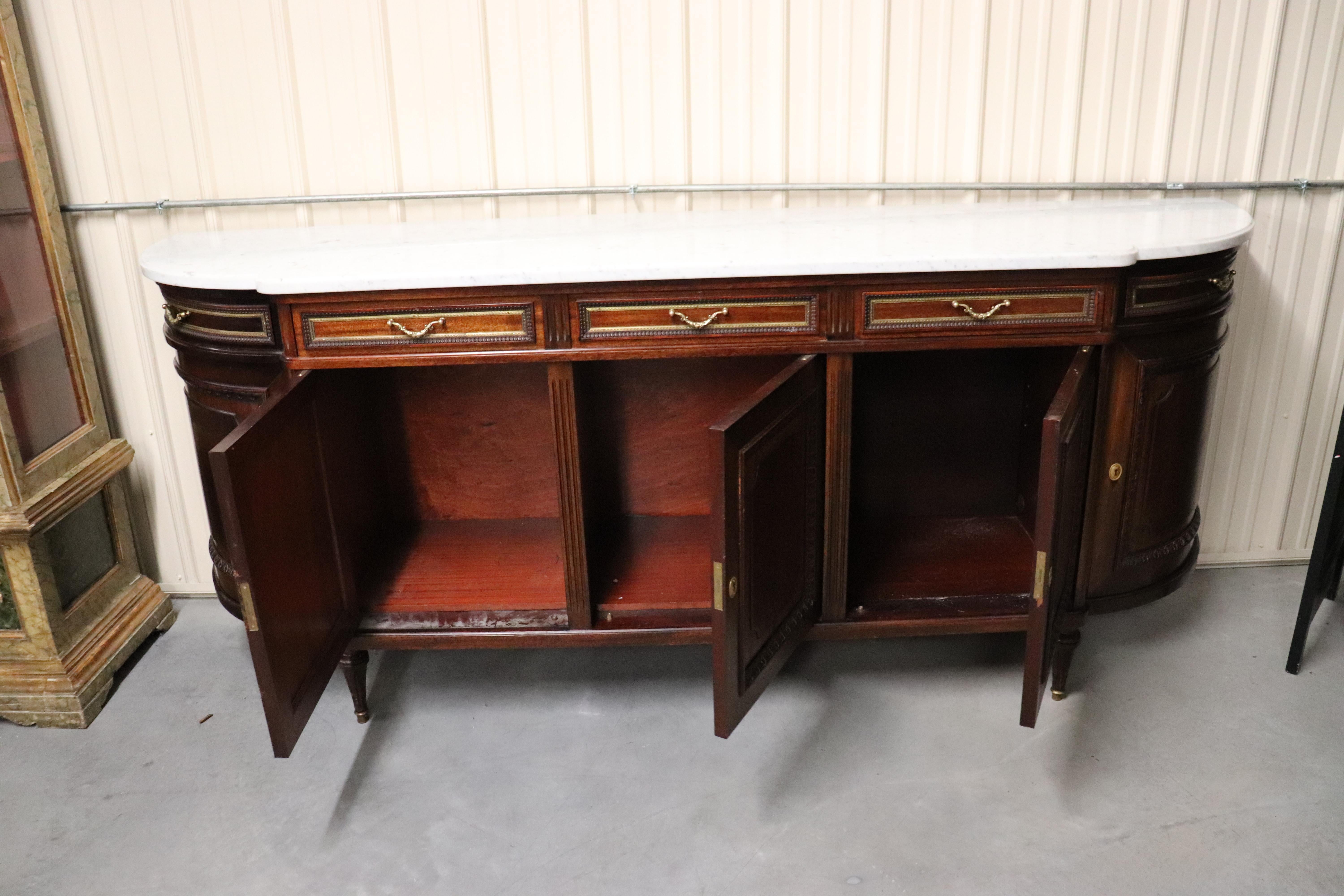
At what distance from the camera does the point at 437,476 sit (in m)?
2.56

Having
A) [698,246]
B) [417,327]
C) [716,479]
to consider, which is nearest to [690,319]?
[698,246]

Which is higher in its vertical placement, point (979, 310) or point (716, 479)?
point (979, 310)

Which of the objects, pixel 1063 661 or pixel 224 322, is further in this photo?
pixel 1063 661

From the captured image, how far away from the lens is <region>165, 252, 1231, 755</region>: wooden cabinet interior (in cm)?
182

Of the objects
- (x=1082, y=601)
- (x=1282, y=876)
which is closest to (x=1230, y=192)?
(x=1082, y=601)

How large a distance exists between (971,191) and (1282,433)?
43.1 inches

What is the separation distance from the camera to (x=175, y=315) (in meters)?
2.12

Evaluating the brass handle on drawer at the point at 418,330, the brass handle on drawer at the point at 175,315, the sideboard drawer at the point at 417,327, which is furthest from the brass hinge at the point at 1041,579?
the brass handle on drawer at the point at 175,315

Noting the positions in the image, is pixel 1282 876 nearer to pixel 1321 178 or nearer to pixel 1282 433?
pixel 1282 433

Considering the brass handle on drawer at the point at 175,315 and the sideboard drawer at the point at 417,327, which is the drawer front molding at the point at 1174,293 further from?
the brass handle on drawer at the point at 175,315

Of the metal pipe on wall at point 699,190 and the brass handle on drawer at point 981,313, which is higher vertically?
the metal pipe on wall at point 699,190

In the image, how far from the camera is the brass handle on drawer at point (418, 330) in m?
1.95

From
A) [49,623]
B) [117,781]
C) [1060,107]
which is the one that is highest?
[1060,107]

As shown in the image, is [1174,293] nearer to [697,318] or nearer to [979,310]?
[979,310]
